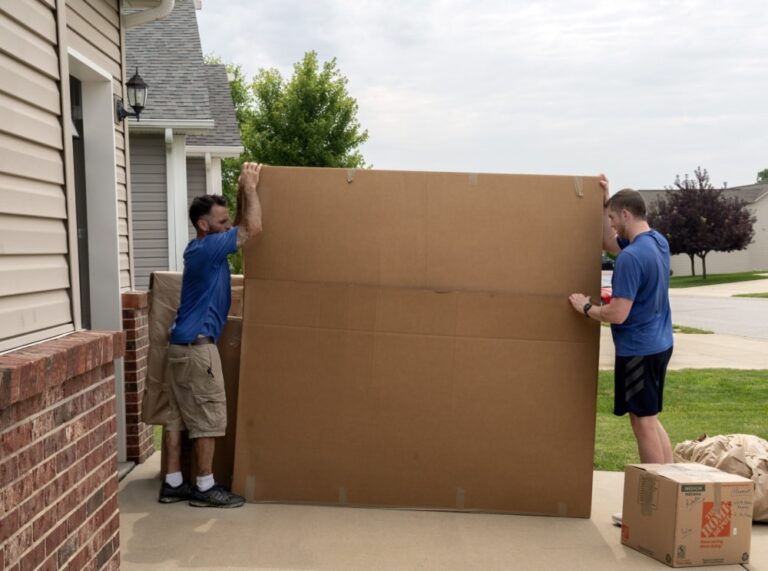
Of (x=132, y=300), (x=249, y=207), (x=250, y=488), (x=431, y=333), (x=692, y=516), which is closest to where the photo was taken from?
(x=692, y=516)

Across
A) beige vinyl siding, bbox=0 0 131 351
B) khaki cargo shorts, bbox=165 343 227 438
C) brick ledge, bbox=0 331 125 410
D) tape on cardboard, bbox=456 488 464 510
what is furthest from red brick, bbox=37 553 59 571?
tape on cardboard, bbox=456 488 464 510

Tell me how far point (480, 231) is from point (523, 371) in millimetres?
820

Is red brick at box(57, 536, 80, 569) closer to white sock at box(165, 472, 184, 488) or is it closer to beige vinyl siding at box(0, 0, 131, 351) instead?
beige vinyl siding at box(0, 0, 131, 351)

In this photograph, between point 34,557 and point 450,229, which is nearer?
point 34,557

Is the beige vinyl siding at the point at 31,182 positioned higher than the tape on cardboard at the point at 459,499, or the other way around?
the beige vinyl siding at the point at 31,182

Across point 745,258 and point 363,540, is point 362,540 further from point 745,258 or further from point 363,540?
point 745,258

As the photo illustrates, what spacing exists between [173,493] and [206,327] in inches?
40.2

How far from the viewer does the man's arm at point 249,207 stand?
4.94 m

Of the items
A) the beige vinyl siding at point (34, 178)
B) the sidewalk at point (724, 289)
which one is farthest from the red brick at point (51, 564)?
the sidewalk at point (724, 289)

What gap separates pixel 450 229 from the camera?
5.04m

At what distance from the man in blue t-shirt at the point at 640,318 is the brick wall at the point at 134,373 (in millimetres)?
3055

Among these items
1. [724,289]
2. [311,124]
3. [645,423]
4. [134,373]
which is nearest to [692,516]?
[645,423]

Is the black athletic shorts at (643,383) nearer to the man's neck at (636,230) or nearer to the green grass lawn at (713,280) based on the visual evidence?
the man's neck at (636,230)

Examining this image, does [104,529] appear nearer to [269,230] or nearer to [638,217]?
[269,230]
